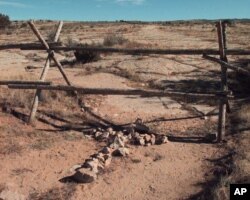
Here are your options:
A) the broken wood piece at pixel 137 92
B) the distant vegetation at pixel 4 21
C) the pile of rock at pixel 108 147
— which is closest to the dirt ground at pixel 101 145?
the pile of rock at pixel 108 147

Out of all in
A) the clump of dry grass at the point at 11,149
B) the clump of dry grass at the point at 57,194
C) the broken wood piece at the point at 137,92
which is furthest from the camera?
the broken wood piece at the point at 137,92

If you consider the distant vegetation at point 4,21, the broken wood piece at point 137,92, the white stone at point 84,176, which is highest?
the distant vegetation at point 4,21

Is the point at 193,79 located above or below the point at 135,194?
above

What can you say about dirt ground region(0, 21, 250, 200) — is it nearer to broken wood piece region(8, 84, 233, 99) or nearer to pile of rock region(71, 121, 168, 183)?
pile of rock region(71, 121, 168, 183)

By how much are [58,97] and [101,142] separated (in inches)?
89.8

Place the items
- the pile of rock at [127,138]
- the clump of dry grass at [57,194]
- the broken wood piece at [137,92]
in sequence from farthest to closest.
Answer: the broken wood piece at [137,92]
the pile of rock at [127,138]
the clump of dry grass at [57,194]

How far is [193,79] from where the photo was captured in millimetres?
12828

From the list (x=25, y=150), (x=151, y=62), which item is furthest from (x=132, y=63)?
(x=25, y=150)

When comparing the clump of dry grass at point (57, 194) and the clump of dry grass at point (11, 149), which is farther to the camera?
the clump of dry grass at point (11, 149)

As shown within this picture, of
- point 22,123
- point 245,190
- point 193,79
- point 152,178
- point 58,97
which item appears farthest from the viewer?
point 193,79

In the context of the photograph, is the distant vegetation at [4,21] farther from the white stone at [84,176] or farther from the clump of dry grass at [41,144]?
the white stone at [84,176]

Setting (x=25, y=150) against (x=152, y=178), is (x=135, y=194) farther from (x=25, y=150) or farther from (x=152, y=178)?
(x=25, y=150)

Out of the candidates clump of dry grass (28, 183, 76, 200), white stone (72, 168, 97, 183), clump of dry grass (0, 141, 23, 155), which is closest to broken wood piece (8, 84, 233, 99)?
clump of dry grass (0, 141, 23, 155)

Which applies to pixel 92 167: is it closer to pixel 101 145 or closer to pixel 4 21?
pixel 101 145
